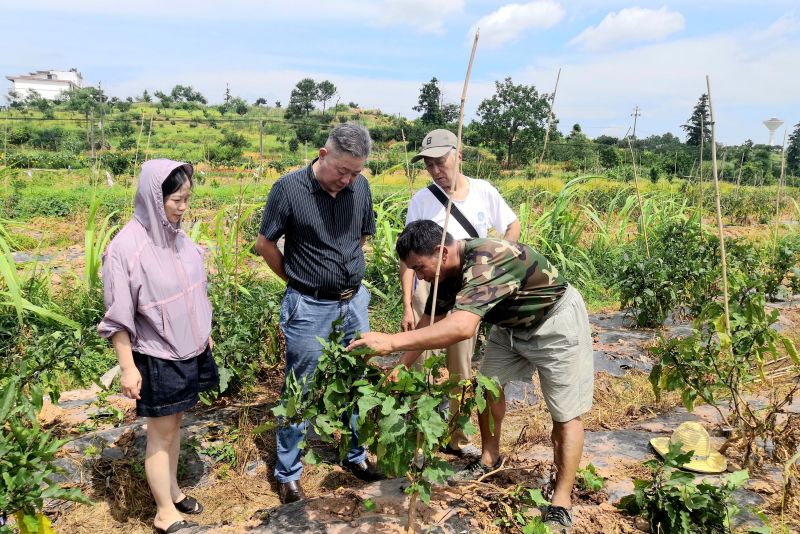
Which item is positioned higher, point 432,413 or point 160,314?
point 160,314

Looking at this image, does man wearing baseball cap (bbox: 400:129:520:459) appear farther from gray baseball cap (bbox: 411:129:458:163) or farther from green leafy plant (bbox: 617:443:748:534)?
green leafy plant (bbox: 617:443:748:534)

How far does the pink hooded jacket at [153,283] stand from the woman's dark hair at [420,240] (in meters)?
0.85

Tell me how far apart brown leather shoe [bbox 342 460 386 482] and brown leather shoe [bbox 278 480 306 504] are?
31 centimetres

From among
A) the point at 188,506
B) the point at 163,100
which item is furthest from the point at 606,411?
the point at 163,100

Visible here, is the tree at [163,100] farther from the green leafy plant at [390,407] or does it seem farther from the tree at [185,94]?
the green leafy plant at [390,407]

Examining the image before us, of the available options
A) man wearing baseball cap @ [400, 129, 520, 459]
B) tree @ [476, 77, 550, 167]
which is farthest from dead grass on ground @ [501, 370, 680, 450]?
tree @ [476, 77, 550, 167]

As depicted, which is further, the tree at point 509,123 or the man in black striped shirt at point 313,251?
the tree at point 509,123

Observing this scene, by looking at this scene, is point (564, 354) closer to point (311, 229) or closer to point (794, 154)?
point (311, 229)

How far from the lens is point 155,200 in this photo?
6.43 feet

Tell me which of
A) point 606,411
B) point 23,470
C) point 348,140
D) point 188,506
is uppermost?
point 348,140

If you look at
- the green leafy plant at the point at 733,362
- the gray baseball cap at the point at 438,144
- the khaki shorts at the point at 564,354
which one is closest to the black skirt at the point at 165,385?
the khaki shorts at the point at 564,354

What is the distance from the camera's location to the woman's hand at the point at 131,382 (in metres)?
1.95

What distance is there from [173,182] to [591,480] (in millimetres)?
2044

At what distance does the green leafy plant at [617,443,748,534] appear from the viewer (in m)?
1.93
